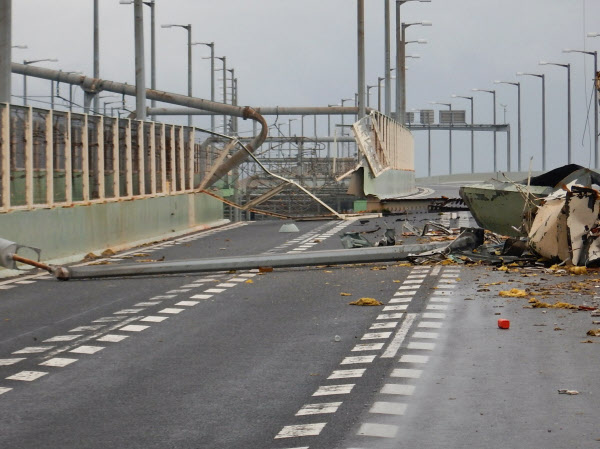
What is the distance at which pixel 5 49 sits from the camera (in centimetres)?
2416

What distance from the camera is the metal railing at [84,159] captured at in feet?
75.3

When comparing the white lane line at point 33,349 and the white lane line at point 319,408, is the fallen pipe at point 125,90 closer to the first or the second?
the white lane line at point 33,349

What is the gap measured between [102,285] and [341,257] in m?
4.21

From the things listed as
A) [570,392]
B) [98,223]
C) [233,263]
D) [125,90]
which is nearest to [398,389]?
[570,392]

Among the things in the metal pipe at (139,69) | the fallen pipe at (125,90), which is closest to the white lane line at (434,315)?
the metal pipe at (139,69)

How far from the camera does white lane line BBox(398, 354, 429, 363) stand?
11078mm

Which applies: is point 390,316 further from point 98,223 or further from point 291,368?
point 98,223

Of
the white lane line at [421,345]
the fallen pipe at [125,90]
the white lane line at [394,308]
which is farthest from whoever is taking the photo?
the fallen pipe at [125,90]

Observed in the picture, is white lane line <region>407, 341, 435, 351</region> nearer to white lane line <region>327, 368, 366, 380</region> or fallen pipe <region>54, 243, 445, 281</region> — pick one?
white lane line <region>327, 368, 366, 380</region>

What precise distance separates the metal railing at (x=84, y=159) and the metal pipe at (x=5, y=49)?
0.57 meters

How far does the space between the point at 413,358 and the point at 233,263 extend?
33.0 feet

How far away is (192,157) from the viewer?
39.1 m

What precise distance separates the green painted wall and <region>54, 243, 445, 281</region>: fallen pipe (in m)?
2.09

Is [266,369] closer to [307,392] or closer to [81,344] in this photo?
[307,392]
